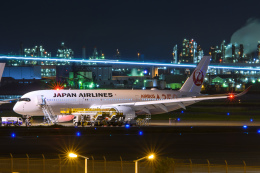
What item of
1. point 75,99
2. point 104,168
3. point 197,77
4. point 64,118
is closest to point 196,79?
point 197,77

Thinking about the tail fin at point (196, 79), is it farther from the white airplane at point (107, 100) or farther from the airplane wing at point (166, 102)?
the airplane wing at point (166, 102)

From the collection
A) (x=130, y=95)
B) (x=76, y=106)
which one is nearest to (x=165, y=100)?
(x=130, y=95)

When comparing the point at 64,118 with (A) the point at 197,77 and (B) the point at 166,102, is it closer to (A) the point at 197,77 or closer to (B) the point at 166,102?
(B) the point at 166,102

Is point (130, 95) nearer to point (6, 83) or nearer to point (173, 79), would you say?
point (6, 83)

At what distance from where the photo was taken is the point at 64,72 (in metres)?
194

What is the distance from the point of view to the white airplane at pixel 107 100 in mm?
59344

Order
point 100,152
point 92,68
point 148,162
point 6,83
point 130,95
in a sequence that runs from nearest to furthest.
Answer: point 148,162, point 100,152, point 130,95, point 6,83, point 92,68

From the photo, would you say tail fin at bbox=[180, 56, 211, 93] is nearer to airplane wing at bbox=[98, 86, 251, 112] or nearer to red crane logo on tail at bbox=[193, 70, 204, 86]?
red crane logo on tail at bbox=[193, 70, 204, 86]

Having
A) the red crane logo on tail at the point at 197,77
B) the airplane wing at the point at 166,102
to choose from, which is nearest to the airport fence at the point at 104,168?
the airplane wing at the point at 166,102

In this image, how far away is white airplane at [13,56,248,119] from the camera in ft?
195

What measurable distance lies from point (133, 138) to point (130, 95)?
70.9 ft

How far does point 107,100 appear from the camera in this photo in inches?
2446

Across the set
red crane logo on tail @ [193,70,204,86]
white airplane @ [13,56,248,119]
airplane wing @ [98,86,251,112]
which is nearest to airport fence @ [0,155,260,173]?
white airplane @ [13,56,248,119]

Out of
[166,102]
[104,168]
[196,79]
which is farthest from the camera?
[196,79]
